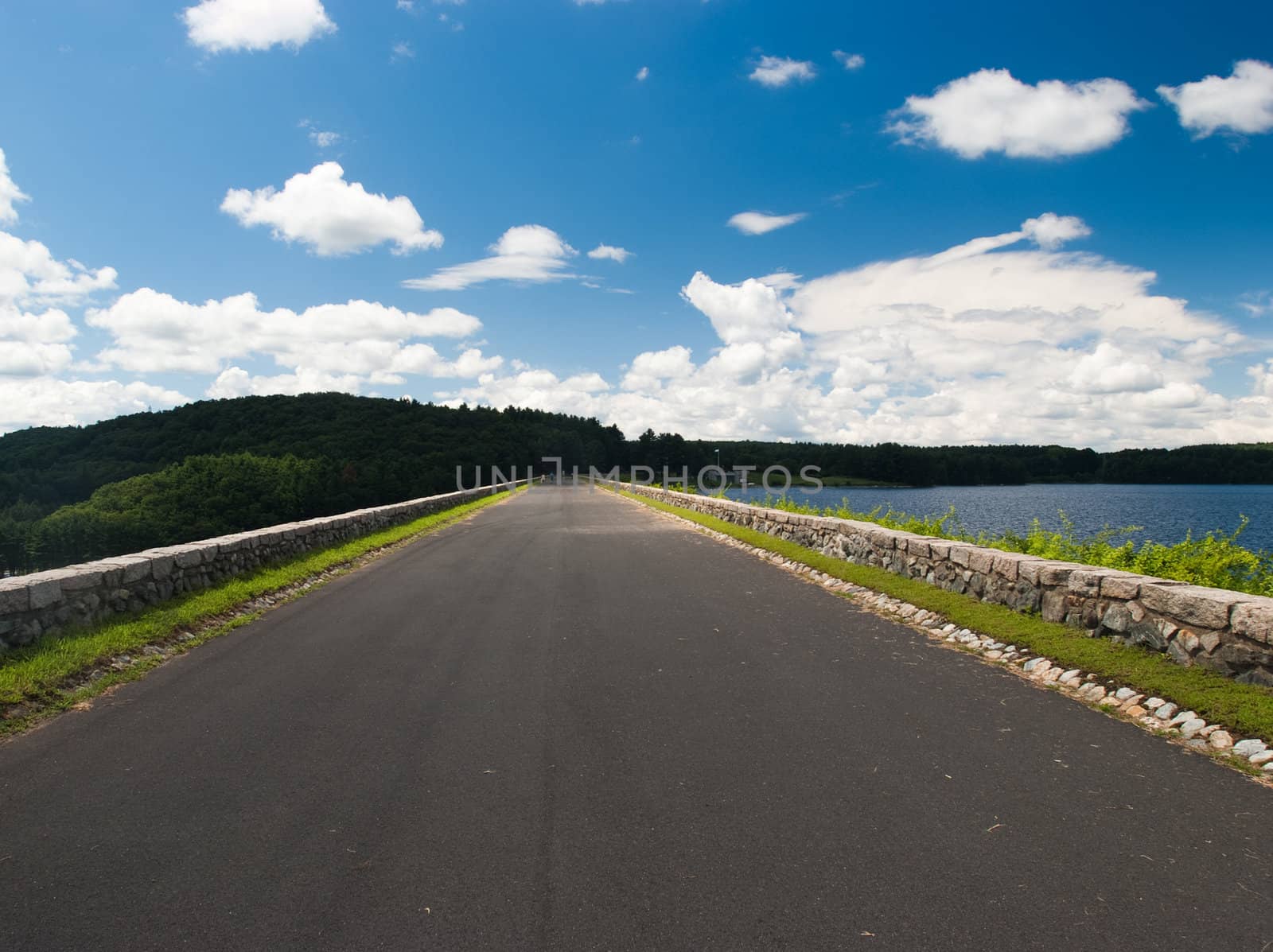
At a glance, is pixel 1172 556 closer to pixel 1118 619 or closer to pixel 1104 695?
pixel 1118 619

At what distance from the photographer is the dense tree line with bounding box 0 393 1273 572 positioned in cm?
5478

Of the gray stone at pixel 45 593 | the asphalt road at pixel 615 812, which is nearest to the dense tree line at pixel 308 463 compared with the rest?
the gray stone at pixel 45 593

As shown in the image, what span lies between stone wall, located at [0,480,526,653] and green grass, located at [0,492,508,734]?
13cm

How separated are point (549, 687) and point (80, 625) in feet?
15.4

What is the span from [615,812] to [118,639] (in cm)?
560

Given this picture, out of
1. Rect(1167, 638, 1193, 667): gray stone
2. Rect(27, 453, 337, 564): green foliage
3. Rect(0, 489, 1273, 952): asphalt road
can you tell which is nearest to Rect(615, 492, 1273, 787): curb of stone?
Rect(0, 489, 1273, 952): asphalt road

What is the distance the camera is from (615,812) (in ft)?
11.8

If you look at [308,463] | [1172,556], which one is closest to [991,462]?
[308,463]

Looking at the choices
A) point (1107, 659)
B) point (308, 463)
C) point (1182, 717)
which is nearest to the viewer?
point (1182, 717)

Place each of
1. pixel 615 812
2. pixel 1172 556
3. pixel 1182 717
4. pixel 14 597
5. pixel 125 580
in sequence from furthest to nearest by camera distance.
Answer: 1. pixel 1172 556
2. pixel 125 580
3. pixel 14 597
4. pixel 1182 717
5. pixel 615 812

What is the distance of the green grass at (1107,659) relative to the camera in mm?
4727

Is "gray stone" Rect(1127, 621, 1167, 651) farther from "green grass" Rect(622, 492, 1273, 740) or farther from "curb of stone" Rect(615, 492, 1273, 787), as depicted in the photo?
"curb of stone" Rect(615, 492, 1273, 787)

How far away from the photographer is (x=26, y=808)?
3.73m

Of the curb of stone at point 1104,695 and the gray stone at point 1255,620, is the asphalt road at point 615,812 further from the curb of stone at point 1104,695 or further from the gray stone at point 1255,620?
the gray stone at point 1255,620
